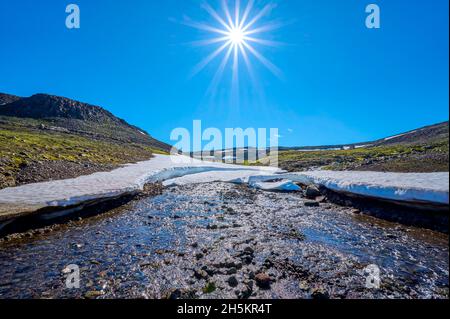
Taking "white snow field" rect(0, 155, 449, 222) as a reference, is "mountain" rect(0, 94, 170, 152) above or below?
above

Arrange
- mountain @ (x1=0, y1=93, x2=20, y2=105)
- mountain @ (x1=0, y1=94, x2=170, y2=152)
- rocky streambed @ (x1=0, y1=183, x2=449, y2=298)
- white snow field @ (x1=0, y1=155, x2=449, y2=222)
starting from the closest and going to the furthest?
white snow field @ (x1=0, y1=155, x2=449, y2=222) < rocky streambed @ (x1=0, y1=183, x2=449, y2=298) < mountain @ (x1=0, y1=94, x2=170, y2=152) < mountain @ (x1=0, y1=93, x2=20, y2=105)

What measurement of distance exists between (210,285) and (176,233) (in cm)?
556

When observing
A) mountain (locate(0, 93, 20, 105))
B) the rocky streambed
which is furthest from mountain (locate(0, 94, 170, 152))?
the rocky streambed

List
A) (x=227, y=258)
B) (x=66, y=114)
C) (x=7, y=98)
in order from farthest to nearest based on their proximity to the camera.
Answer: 1. (x=7, y=98)
2. (x=66, y=114)
3. (x=227, y=258)

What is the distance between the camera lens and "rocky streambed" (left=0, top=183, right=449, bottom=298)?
7.51m

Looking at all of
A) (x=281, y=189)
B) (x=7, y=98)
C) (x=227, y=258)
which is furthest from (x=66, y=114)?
(x=227, y=258)

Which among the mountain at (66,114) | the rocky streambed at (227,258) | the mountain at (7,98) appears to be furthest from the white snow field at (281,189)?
the mountain at (7,98)

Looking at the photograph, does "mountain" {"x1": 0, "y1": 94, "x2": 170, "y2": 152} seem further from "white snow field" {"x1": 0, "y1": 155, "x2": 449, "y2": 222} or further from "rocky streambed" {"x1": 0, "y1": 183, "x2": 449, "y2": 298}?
"rocky streambed" {"x1": 0, "y1": 183, "x2": 449, "y2": 298}

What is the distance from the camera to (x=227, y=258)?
9617 millimetres

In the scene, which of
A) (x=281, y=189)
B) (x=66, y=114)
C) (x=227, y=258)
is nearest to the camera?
(x=227, y=258)

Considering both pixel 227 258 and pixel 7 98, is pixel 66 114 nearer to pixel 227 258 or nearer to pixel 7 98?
pixel 7 98

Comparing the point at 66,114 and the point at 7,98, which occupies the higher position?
the point at 7,98

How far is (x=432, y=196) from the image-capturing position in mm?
3082
